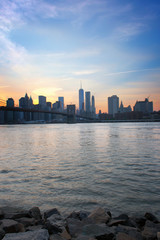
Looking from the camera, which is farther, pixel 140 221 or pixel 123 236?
pixel 140 221

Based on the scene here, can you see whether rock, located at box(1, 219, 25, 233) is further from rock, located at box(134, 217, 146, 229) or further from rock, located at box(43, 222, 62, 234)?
rock, located at box(134, 217, 146, 229)

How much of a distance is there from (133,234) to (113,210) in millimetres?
1734

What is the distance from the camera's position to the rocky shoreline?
3.64 meters

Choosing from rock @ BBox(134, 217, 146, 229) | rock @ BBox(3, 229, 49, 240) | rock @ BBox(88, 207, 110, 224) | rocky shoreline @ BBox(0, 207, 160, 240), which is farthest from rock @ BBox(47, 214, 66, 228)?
rock @ BBox(134, 217, 146, 229)

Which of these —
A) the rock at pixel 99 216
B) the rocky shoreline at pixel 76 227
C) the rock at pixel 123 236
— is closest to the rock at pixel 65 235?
the rocky shoreline at pixel 76 227

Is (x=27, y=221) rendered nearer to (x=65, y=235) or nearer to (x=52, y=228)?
(x=52, y=228)

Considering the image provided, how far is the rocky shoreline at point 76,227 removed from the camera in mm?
3643

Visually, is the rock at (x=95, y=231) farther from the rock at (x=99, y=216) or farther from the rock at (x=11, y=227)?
the rock at (x=11, y=227)

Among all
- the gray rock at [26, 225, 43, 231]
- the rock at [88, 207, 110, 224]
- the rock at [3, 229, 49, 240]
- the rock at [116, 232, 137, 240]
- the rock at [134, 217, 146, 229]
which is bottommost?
the rock at [134, 217, 146, 229]

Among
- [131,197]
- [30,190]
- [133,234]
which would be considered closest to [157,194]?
[131,197]

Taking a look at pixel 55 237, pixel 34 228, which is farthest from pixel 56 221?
pixel 55 237

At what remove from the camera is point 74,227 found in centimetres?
404

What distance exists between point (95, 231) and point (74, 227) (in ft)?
1.54

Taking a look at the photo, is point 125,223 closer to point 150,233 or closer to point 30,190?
point 150,233
